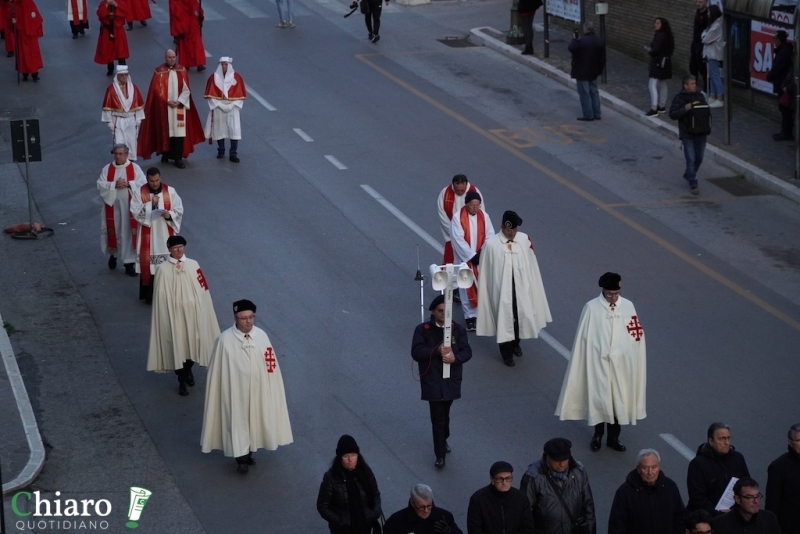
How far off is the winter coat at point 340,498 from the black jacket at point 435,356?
1.91 metres

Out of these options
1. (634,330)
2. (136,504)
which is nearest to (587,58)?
(634,330)

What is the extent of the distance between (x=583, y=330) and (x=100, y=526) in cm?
461

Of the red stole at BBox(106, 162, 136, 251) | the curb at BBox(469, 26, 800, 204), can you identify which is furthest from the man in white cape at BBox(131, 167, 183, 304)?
the curb at BBox(469, 26, 800, 204)

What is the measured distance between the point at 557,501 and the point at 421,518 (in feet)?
3.44

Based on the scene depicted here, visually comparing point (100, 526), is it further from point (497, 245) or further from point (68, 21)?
point (68, 21)

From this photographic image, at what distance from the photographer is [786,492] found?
31.1 feet

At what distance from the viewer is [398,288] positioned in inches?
621

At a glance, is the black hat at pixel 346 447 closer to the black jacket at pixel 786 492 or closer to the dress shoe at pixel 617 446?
the black jacket at pixel 786 492

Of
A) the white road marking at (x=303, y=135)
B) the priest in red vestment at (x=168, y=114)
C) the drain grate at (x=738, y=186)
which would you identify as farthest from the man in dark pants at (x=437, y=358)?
the white road marking at (x=303, y=135)

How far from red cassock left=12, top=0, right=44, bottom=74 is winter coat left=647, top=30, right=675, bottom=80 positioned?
11962 mm

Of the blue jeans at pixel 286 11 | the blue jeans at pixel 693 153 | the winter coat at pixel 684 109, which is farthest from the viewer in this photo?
the blue jeans at pixel 286 11

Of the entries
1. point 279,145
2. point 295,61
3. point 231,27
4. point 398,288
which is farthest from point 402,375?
point 231,27

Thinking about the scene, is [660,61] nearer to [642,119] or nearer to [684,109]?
[642,119]

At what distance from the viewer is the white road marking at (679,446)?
38.9 feet
